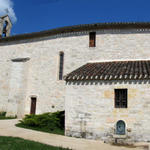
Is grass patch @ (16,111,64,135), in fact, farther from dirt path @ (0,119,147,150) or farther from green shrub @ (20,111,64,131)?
dirt path @ (0,119,147,150)

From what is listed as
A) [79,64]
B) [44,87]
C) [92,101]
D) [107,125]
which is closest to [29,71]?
[44,87]

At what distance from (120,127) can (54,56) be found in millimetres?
9333

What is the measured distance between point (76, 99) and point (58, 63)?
646 cm

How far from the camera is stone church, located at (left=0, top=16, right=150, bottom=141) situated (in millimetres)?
9236

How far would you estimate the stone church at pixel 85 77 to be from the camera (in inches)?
364

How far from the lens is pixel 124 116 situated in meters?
9.21

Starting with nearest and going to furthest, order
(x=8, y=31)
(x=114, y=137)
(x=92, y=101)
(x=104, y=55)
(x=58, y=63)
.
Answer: (x=114, y=137) < (x=92, y=101) < (x=104, y=55) < (x=58, y=63) < (x=8, y=31)

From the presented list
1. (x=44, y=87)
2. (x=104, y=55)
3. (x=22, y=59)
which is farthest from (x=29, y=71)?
(x=104, y=55)

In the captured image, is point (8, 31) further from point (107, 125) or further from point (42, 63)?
point (107, 125)

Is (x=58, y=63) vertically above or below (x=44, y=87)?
above

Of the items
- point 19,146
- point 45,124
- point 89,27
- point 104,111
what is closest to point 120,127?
point 104,111

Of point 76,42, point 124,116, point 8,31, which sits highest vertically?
point 8,31

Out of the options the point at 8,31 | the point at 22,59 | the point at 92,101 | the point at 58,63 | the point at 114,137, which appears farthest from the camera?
the point at 8,31

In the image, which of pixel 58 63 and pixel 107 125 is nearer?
pixel 107 125
